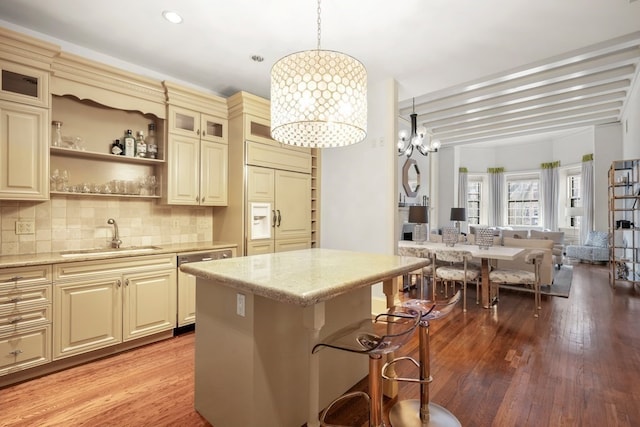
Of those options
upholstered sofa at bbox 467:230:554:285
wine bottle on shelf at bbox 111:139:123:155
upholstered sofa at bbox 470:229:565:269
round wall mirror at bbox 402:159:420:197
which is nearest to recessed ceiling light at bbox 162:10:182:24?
wine bottle on shelf at bbox 111:139:123:155

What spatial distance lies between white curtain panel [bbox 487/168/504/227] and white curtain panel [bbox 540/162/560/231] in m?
1.02

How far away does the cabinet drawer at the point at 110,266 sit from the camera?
8.13 ft

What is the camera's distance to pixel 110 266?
8.86 ft

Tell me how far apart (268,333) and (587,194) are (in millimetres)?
9086

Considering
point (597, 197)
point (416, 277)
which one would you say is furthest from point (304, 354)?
point (597, 197)

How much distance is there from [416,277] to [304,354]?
4059 millimetres

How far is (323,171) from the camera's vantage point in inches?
177

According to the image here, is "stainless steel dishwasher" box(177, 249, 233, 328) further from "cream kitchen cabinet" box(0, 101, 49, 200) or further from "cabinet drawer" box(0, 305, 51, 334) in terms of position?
"cream kitchen cabinet" box(0, 101, 49, 200)

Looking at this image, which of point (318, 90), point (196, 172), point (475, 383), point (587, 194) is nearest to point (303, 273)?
point (318, 90)

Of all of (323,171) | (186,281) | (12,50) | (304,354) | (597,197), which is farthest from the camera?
(597,197)

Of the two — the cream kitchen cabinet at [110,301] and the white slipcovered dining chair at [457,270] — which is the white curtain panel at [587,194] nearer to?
the white slipcovered dining chair at [457,270]

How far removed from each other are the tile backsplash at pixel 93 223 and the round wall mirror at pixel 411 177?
14.4ft

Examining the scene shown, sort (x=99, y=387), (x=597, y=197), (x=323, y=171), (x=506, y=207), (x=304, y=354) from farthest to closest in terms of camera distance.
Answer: (x=506, y=207), (x=597, y=197), (x=323, y=171), (x=99, y=387), (x=304, y=354)

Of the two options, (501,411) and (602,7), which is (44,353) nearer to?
(501,411)
